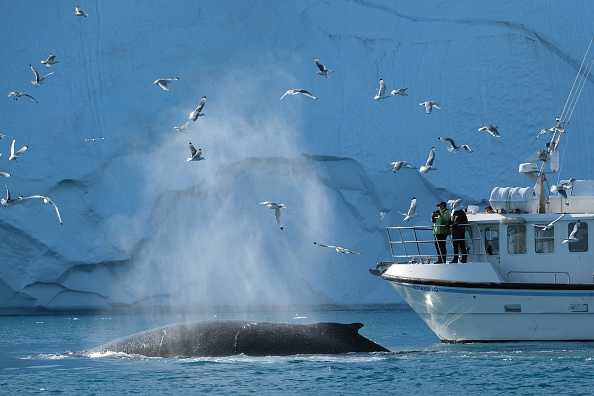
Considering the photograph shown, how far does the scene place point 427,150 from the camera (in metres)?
31.9

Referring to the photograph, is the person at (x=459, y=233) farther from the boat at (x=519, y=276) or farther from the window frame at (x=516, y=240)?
the window frame at (x=516, y=240)

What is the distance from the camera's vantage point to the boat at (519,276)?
1925 cm

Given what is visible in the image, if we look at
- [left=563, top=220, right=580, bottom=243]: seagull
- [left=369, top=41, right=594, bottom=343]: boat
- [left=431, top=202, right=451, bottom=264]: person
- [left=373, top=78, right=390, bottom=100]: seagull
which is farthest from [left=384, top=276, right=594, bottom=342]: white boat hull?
[left=373, top=78, right=390, bottom=100]: seagull

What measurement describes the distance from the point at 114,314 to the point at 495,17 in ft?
56.4

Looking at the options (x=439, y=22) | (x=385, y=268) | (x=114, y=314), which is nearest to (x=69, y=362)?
(x=385, y=268)

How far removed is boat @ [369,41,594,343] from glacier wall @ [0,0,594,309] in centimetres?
1004

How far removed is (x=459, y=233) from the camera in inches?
787

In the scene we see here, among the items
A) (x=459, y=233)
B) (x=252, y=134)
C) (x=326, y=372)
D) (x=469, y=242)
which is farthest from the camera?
(x=252, y=134)

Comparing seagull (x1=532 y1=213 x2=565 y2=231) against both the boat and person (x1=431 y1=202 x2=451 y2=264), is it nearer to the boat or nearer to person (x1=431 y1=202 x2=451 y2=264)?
the boat

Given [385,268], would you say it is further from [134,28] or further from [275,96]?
[134,28]

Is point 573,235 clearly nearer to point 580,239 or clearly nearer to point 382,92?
point 580,239

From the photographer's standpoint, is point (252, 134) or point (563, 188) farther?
point (252, 134)

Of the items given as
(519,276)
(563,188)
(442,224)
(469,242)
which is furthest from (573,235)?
(442,224)

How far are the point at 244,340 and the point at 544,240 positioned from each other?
279 inches
